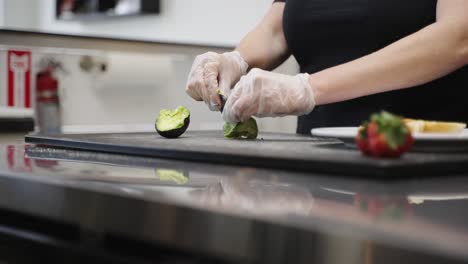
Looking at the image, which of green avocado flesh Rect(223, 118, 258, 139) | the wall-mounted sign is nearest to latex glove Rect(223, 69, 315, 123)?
green avocado flesh Rect(223, 118, 258, 139)

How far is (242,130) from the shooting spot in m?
1.31

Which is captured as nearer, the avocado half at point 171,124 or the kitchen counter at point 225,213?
the kitchen counter at point 225,213

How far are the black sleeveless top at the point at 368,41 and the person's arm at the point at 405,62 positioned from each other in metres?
0.18

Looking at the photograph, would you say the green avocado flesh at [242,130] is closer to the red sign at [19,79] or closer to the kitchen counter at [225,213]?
the kitchen counter at [225,213]

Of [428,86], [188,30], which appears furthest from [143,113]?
[428,86]

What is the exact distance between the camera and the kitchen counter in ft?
1.63

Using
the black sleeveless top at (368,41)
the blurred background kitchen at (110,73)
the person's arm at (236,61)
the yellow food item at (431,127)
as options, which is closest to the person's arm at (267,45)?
the person's arm at (236,61)

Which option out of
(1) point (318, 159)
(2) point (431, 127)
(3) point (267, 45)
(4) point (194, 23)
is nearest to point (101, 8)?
(4) point (194, 23)

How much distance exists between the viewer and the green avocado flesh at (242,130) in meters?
1.30

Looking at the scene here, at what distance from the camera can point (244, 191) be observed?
678 mm

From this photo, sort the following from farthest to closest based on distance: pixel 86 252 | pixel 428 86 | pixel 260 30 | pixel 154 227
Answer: pixel 260 30, pixel 428 86, pixel 86 252, pixel 154 227

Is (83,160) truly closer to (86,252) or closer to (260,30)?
(86,252)

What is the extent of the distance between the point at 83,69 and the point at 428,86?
1768 mm

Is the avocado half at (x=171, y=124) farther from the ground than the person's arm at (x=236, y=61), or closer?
closer
